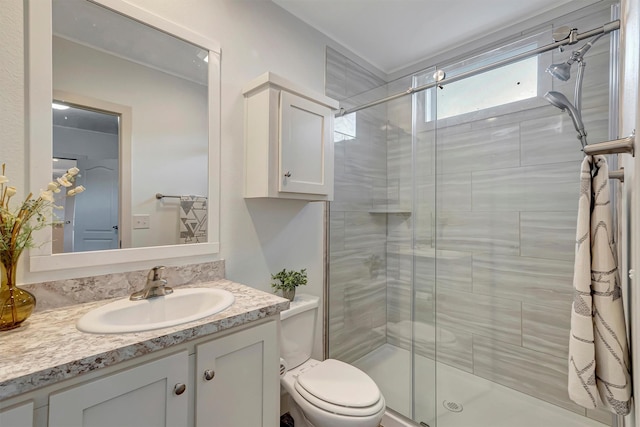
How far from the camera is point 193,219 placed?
140cm

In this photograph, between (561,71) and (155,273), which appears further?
(561,71)

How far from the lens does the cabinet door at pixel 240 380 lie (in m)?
0.92

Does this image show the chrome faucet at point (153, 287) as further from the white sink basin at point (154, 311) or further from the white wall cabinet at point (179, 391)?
the white wall cabinet at point (179, 391)

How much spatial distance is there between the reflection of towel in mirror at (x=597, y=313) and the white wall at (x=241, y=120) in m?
1.38

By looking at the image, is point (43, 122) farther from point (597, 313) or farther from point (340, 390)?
Answer: point (597, 313)

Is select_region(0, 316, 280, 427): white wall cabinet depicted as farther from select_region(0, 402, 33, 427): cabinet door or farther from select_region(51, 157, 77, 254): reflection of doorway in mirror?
select_region(51, 157, 77, 254): reflection of doorway in mirror

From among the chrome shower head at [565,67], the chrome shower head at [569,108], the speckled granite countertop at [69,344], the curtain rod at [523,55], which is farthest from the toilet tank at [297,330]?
the chrome shower head at [565,67]

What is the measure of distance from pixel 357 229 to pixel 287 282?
0.84 m

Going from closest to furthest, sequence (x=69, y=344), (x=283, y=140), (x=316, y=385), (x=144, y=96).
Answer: (x=69, y=344) < (x=144, y=96) < (x=316, y=385) < (x=283, y=140)

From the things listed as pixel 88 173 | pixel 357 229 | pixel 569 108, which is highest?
pixel 569 108

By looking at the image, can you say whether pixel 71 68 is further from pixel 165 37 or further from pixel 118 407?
pixel 118 407

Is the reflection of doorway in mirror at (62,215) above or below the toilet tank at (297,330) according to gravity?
above

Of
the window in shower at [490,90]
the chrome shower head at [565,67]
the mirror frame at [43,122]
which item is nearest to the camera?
the mirror frame at [43,122]

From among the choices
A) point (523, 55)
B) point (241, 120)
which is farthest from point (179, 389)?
point (523, 55)
